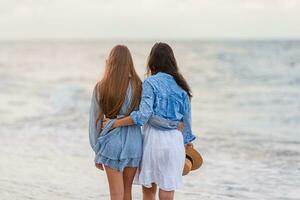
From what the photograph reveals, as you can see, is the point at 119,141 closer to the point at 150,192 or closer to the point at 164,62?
the point at 150,192

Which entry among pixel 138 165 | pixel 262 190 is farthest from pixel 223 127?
pixel 138 165

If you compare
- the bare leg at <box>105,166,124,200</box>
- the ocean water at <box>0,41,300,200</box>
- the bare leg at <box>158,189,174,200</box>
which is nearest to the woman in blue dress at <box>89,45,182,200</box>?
the bare leg at <box>105,166,124,200</box>

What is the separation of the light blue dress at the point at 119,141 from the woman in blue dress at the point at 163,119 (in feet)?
0.12

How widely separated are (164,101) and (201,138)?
677 cm

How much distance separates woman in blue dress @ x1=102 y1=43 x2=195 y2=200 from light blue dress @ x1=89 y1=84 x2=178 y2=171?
0.04 metres

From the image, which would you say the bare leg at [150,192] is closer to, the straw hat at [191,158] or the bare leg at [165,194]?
the bare leg at [165,194]

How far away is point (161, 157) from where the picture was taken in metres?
4.74

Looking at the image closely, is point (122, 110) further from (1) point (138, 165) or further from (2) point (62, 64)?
(2) point (62, 64)

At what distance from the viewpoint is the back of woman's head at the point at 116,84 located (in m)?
4.69

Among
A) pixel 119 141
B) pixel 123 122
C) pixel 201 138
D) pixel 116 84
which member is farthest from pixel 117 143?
pixel 201 138

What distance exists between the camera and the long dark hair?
15.7 ft

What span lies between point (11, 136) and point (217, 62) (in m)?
23.8

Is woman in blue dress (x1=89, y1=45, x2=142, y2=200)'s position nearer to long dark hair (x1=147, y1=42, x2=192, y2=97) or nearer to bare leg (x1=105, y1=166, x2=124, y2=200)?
bare leg (x1=105, y1=166, x2=124, y2=200)

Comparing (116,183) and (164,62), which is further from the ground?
(164,62)
